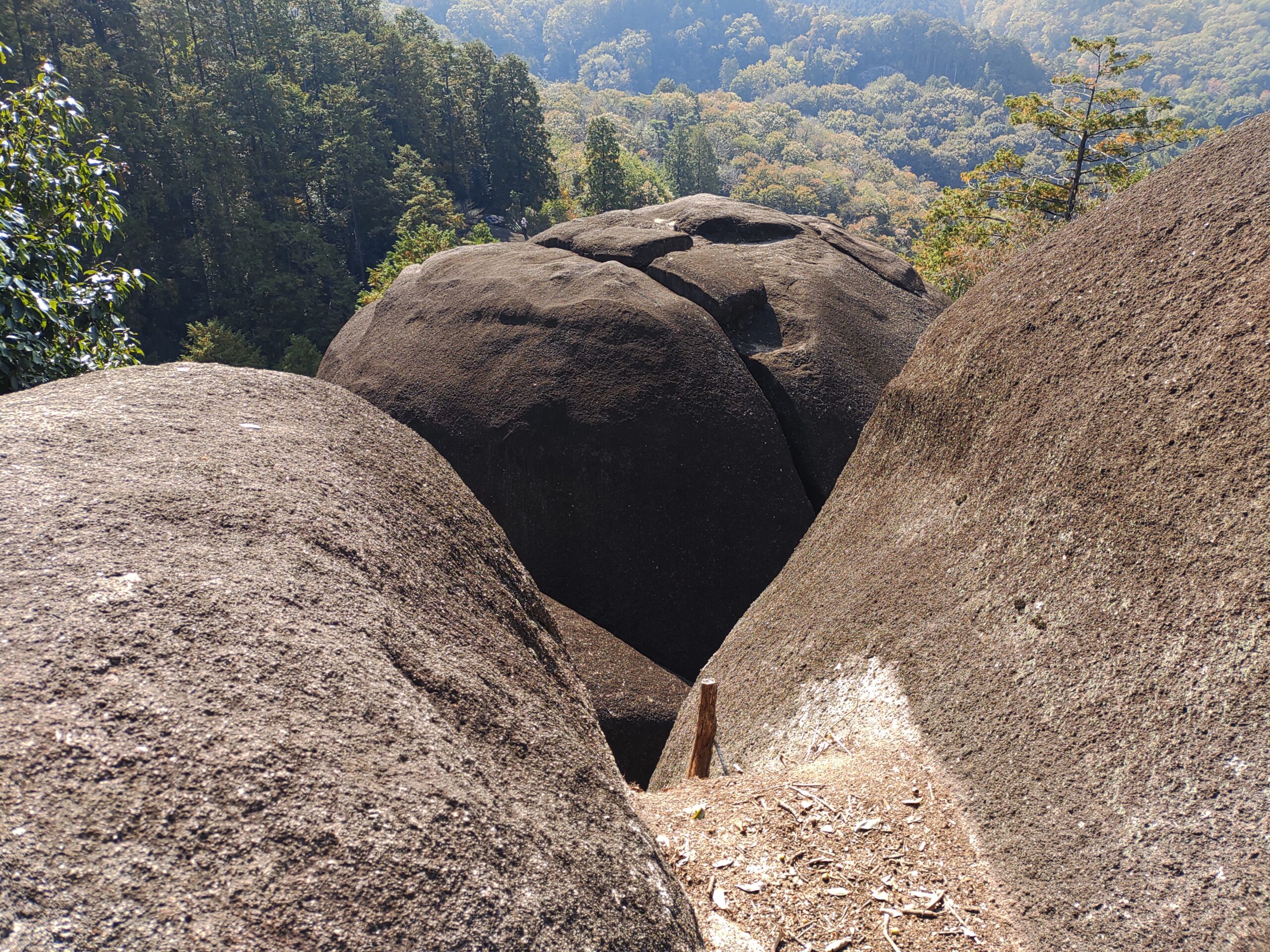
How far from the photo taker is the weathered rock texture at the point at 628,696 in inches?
347

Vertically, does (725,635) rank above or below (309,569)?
below

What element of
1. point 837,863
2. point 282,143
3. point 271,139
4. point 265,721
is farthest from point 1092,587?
point 282,143

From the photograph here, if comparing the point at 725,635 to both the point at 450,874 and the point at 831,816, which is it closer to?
the point at 831,816

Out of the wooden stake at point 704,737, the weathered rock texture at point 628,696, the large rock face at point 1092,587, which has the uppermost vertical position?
the large rock face at point 1092,587

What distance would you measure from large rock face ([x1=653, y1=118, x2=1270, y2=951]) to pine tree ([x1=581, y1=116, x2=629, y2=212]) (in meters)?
42.9

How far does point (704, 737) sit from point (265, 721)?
13.0 ft

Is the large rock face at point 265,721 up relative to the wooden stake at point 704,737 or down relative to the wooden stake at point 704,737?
up

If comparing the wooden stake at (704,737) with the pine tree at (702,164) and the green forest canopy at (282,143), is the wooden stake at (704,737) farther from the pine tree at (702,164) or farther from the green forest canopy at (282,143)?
the pine tree at (702,164)

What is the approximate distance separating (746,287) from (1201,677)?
848cm

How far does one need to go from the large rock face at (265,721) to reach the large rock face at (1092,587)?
1.98 metres

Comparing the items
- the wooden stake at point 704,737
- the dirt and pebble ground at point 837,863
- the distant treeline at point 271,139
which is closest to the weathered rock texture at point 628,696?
the wooden stake at point 704,737

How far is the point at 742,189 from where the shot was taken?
95.8 metres

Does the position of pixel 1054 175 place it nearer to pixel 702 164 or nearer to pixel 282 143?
pixel 282 143

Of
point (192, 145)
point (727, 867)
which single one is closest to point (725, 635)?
point (727, 867)
